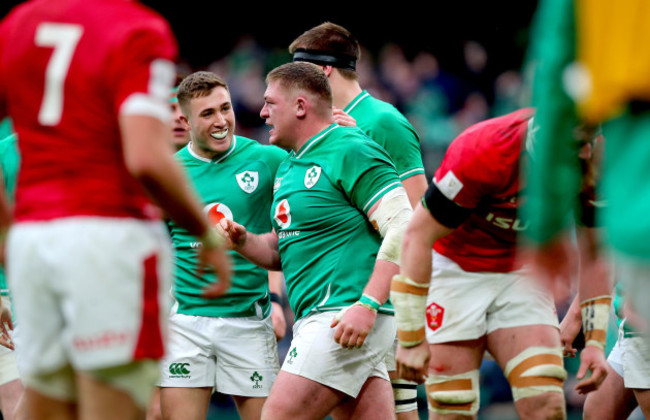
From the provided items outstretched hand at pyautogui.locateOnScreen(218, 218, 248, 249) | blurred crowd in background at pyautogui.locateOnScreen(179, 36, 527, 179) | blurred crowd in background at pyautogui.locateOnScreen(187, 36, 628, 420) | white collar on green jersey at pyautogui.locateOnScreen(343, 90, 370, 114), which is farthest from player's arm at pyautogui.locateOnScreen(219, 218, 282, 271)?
blurred crowd in background at pyautogui.locateOnScreen(179, 36, 527, 179)

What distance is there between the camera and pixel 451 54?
13859mm

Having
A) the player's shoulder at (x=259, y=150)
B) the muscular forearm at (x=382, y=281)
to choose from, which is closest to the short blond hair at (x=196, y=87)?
the player's shoulder at (x=259, y=150)

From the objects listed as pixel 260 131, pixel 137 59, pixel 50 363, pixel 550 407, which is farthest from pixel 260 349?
pixel 260 131

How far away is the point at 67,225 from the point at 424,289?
63.3 inches

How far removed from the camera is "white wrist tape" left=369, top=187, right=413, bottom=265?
421cm

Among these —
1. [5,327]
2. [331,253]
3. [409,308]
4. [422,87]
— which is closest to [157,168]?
[409,308]

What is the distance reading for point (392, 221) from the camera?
4.27 m

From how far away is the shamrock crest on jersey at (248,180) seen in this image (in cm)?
527

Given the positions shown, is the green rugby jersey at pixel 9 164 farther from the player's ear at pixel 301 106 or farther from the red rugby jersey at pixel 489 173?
the red rugby jersey at pixel 489 173

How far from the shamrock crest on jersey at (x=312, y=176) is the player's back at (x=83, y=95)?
1.84 m

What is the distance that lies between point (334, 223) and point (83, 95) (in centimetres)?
200

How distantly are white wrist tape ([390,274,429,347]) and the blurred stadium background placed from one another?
8.32 metres

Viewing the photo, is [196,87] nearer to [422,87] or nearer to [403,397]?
[403,397]

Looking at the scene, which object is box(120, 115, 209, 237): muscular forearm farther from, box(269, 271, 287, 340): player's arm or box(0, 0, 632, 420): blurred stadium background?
box(0, 0, 632, 420): blurred stadium background
